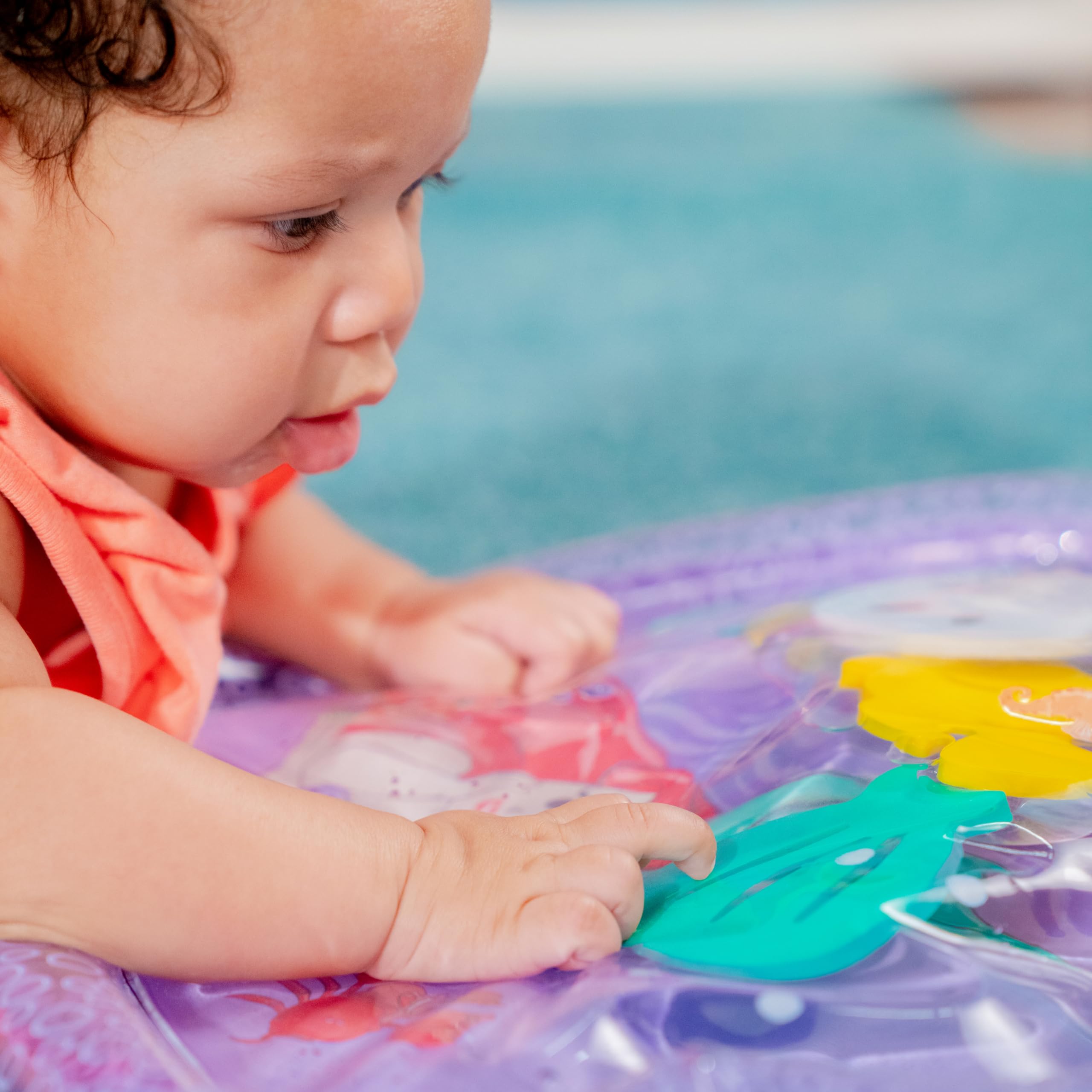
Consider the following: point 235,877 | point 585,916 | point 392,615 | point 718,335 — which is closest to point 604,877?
point 585,916

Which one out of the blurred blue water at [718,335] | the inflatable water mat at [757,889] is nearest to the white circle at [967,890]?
the inflatable water mat at [757,889]

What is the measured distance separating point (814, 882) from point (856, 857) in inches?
0.7

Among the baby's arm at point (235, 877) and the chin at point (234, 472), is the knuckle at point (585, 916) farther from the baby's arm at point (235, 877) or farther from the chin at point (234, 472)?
the chin at point (234, 472)

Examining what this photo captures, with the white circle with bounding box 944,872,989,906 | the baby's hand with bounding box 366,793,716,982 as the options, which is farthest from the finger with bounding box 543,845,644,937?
the white circle with bounding box 944,872,989,906

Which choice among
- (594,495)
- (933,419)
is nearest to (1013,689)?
(594,495)

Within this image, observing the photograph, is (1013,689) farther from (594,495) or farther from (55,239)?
(594,495)

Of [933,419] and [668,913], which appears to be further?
[933,419]

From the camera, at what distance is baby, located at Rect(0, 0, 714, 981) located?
0.45 m

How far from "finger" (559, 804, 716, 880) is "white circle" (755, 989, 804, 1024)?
0.06 metres

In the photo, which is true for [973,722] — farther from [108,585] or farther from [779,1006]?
[108,585]

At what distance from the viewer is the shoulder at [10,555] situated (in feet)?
1.78

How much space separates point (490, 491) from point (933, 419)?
1.52 ft

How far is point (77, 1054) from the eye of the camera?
0.41m

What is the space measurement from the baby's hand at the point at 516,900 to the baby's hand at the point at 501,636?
0.77 feet
